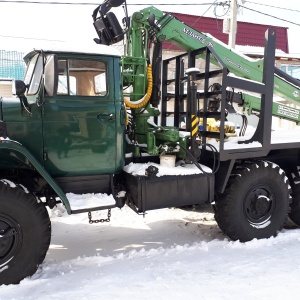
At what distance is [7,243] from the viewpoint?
344 centimetres

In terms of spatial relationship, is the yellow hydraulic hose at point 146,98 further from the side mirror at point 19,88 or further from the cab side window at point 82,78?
the side mirror at point 19,88

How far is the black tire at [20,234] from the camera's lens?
341cm

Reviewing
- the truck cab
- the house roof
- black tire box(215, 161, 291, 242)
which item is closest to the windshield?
the truck cab

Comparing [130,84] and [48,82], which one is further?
[130,84]

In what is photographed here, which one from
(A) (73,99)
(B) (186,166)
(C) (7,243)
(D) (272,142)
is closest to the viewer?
(C) (7,243)

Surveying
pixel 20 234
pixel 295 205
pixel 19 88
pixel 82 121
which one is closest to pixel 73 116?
pixel 82 121

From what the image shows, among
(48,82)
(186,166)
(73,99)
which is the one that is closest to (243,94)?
(186,166)

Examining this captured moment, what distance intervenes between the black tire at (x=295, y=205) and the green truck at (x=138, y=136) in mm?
16

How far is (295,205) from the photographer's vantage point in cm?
524

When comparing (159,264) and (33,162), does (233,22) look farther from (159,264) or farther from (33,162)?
(33,162)

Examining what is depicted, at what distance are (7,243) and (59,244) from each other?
50.4 inches

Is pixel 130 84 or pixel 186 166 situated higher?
pixel 130 84

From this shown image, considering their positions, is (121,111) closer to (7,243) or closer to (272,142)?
(7,243)

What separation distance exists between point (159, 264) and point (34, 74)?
2.47 metres
